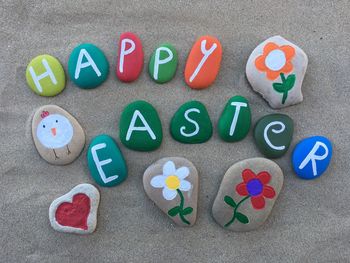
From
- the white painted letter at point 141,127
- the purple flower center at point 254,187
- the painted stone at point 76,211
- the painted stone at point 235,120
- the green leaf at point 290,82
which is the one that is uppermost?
the green leaf at point 290,82

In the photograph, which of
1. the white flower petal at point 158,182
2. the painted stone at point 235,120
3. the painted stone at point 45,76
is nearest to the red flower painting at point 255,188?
the painted stone at point 235,120

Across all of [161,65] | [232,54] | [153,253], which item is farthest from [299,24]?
[153,253]

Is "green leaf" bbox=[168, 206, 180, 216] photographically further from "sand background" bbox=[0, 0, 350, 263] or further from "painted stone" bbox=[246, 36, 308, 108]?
"painted stone" bbox=[246, 36, 308, 108]

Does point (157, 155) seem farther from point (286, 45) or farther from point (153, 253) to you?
point (286, 45)

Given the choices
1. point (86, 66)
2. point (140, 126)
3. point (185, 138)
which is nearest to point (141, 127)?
point (140, 126)

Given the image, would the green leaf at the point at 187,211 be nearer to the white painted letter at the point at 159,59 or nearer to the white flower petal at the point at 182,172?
the white flower petal at the point at 182,172
